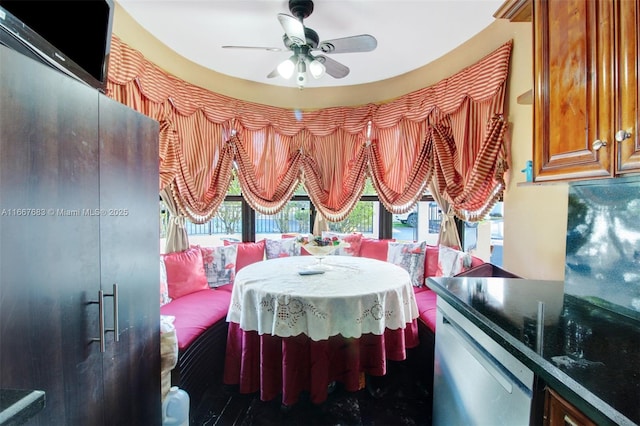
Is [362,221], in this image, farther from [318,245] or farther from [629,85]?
[629,85]

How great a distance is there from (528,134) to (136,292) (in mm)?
2507

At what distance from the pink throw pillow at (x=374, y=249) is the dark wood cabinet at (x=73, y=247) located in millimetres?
2234

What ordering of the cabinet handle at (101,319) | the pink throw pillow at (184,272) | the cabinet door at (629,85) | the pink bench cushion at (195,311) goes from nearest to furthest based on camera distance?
the cabinet door at (629,85), the cabinet handle at (101,319), the pink bench cushion at (195,311), the pink throw pillow at (184,272)

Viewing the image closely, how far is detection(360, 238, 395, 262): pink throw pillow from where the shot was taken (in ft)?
10.0

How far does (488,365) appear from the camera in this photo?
0.99 metres

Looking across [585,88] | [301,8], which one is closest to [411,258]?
[585,88]

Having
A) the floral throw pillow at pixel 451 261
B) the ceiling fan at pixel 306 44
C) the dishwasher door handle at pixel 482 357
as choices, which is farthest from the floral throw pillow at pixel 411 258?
the ceiling fan at pixel 306 44

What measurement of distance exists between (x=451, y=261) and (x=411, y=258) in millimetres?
386

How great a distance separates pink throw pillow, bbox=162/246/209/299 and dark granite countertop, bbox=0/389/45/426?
1.99 m

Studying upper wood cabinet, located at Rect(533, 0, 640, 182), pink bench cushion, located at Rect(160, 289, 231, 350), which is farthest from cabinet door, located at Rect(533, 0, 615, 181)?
pink bench cushion, located at Rect(160, 289, 231, 350)

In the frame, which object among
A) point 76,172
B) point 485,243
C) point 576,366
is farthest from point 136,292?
point 485,243

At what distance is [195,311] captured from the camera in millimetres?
2107

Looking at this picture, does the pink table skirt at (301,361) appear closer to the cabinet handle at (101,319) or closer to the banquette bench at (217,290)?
the banquette bench at (217,290)

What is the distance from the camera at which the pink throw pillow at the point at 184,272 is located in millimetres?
2404
